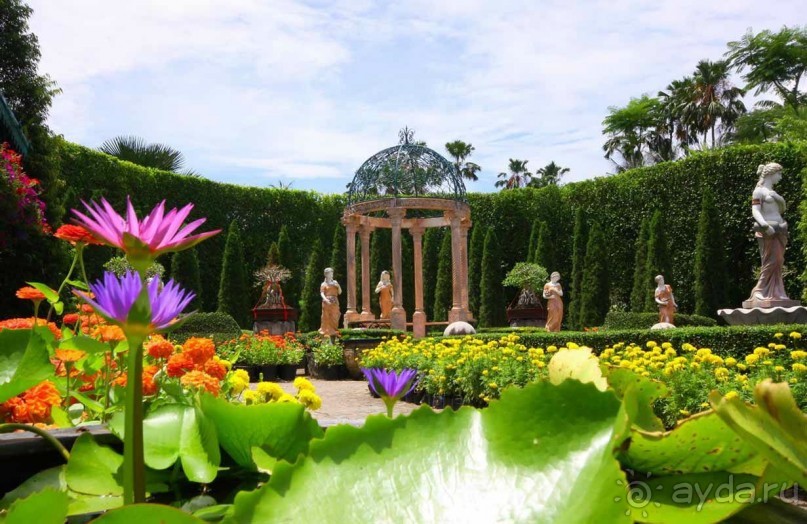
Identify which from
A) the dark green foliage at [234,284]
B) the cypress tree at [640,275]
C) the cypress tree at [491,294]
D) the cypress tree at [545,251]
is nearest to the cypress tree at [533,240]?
the cypress tree at [545,251]

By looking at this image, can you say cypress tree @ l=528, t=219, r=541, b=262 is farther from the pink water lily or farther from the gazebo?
the pink water lily

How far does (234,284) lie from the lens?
18.6 m

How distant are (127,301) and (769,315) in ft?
40.5

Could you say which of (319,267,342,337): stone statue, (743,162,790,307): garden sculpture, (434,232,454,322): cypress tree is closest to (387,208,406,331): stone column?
(319,267,342,337): stone statue

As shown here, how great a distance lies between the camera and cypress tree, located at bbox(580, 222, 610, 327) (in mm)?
17438

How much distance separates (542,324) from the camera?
17.4m

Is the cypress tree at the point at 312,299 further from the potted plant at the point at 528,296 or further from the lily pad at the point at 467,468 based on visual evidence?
the lily pad at the point at 467,468

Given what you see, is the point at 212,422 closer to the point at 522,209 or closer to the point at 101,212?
the point at 101,212

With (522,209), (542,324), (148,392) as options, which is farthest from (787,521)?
(522,209)

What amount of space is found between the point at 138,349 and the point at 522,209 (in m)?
21.1

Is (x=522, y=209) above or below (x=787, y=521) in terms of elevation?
above

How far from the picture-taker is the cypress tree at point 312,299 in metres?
19.5

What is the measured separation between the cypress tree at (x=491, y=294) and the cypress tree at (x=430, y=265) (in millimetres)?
1797

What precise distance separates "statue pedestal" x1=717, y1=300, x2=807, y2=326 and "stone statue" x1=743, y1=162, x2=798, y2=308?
23 cm
